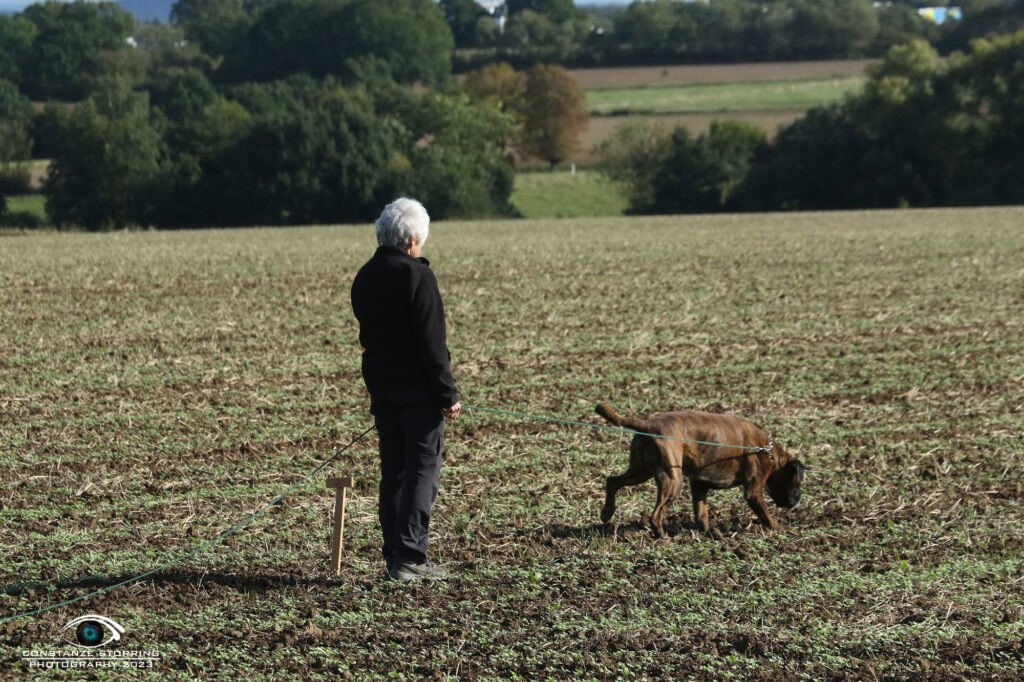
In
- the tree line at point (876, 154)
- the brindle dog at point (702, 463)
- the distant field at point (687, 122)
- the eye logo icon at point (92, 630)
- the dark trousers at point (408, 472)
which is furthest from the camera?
the distant field at point (687, 122)

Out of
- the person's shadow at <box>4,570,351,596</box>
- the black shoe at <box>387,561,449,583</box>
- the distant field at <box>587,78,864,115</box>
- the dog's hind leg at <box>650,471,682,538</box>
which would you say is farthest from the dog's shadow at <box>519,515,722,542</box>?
the distant field at <box>587,78,864,115</box>

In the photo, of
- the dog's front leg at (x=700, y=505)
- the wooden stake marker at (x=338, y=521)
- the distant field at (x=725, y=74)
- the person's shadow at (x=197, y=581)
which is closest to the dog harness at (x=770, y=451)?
the dog's front leg at (x=700, y=505)

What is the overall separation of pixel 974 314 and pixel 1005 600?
12596 millimetres

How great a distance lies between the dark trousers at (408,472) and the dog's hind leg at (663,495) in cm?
151

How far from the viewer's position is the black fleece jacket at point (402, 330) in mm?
6531

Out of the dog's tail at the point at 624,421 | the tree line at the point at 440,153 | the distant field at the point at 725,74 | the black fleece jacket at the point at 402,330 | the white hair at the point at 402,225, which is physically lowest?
the dog's tail at the point at 624,421

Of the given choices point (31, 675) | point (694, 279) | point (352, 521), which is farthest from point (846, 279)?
point (31, 675)

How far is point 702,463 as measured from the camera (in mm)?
Result: 7508

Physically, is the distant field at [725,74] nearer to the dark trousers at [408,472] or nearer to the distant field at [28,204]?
the distant field at [28,204]

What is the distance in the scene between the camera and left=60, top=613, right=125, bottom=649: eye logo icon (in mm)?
5988

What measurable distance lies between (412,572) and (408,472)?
61 centimetres

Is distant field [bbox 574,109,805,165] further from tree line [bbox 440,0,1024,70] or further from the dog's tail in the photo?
the dog's tail

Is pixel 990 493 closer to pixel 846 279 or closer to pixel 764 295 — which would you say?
pixel 764 295

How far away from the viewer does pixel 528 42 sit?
124m
